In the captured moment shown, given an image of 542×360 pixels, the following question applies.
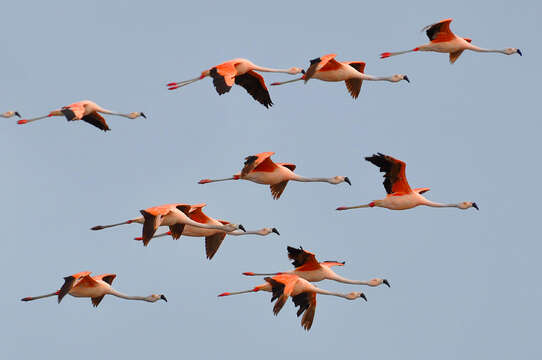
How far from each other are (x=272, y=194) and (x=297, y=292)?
340cm

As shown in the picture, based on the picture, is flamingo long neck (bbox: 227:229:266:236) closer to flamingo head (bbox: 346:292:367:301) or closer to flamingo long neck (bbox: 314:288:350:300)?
flamingo long neck (bbox: 314:288:350:300)

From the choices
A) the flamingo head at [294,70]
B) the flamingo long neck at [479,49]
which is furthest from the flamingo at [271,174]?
the flamingo long neck at [479,49]

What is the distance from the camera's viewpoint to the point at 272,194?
4591 cm

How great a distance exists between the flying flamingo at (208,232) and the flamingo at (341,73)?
14.2 feet

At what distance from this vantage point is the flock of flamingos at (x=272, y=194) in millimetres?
43312

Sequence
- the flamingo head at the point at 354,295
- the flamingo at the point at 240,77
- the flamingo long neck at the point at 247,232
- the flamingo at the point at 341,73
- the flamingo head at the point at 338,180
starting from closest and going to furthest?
1. the flamingo at the point at 240,77
2. the flamingo at the point at 341,73
3. the flamingo head at the point at 354,295
4. the flamingo long neck at the point at 247,232
5. the flamingo head at the point at 338,180

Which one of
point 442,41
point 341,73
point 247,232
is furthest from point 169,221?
point 442,41

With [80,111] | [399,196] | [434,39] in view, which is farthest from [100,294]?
[434,39]

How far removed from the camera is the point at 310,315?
1780 inches

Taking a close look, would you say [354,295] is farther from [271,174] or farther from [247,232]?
[271,174]

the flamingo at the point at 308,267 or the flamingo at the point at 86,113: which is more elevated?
the flamingo at the point at 86,113

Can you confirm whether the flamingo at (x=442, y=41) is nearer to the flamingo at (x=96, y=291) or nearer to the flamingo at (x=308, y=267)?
the flamingo at (x=308, y=267)

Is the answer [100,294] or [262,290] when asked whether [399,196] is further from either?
[100,294]

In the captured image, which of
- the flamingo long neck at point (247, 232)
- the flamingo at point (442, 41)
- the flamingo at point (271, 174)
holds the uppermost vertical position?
the flamingo at point (442, 41)
